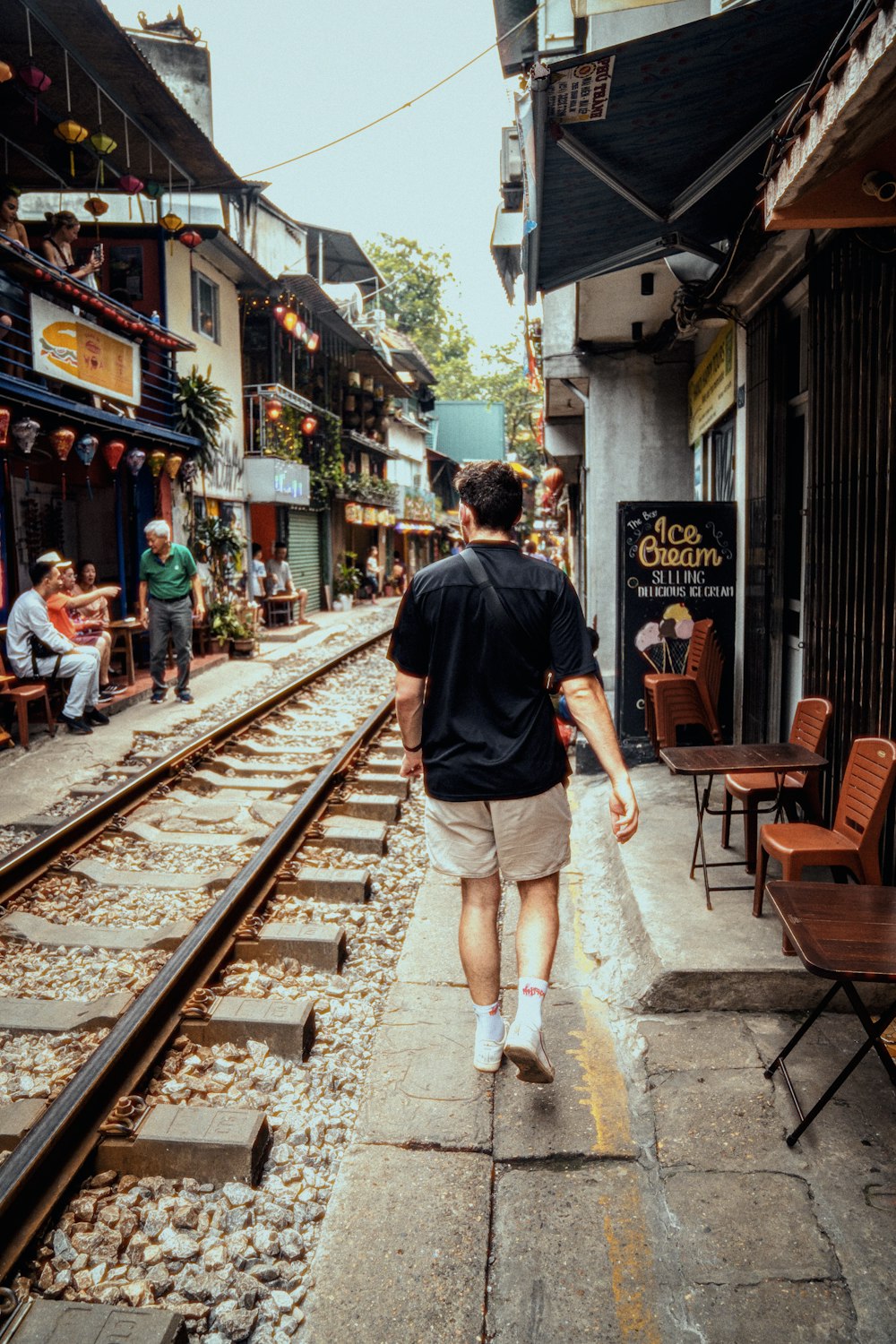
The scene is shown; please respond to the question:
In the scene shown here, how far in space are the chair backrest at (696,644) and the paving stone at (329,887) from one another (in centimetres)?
280

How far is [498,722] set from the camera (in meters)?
3.22

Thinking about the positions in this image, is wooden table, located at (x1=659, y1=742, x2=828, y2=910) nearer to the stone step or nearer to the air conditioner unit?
the stone step

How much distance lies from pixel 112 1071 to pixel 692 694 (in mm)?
4453

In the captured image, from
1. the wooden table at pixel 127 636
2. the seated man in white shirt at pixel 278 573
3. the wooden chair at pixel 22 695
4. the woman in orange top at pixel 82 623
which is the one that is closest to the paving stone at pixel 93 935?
the wooden chair at pixel 22 695

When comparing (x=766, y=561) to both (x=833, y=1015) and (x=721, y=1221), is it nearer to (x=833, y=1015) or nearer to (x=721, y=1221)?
(x=833, y=1015)

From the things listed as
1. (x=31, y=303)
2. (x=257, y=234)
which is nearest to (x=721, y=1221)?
(x=31, y=303)

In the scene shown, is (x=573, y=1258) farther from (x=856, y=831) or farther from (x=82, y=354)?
(x=82, y=354)

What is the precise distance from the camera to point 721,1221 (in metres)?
2.63

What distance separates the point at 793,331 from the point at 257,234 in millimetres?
16145

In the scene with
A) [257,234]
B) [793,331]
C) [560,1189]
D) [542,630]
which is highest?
[257,234]

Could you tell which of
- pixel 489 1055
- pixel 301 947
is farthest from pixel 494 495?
pixel 301 947

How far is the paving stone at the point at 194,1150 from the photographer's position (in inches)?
116

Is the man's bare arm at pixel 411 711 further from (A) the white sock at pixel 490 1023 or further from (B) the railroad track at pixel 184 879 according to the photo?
(B) the railroad track at pixel 184 879

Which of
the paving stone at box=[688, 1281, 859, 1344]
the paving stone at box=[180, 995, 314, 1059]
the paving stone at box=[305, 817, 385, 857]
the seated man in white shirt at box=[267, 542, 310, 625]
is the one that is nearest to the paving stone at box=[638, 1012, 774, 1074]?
the paving stone at box=[688, 1281, 859, 1344]
